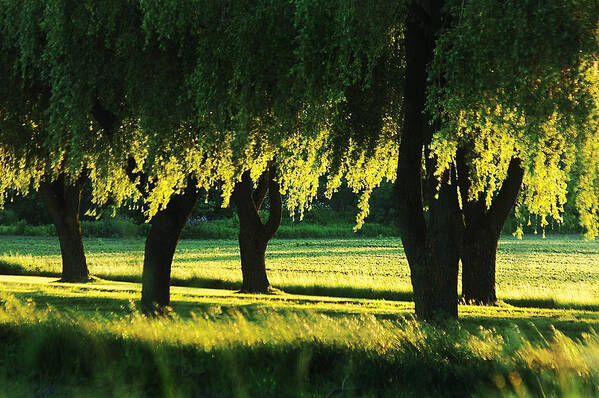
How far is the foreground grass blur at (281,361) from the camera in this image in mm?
7895

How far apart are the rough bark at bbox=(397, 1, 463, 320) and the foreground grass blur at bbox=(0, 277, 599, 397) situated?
3.12 m

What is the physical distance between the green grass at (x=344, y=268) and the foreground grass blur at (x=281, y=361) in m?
15.6

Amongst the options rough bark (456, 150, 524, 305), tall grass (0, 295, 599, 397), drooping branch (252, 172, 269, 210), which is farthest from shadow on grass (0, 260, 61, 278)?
tall grass (0, 295, 599, 397)

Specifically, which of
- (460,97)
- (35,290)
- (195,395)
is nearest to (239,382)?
(195,395)

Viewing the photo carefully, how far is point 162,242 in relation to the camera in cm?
1678

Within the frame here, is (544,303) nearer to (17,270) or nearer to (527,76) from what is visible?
(527,76)

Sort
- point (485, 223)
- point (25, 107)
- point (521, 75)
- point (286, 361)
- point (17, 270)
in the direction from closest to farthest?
point (286, 361) → point (521, 75) → point (25, 107) → point (485, 223) → point (17, 270)

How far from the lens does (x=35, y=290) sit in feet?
73.1

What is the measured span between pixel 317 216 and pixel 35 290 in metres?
58.9

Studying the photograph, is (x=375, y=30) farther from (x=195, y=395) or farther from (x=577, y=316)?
(x=577, y=316)

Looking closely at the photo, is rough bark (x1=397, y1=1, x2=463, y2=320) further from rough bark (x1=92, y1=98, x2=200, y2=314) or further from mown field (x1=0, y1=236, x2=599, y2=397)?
rough bark (x1=92, y1=98, x2=200, y2=314)

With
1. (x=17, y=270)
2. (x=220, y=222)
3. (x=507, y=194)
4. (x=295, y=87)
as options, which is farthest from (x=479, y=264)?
(x=220, y=222)

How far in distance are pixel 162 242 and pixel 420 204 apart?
20.3 ft

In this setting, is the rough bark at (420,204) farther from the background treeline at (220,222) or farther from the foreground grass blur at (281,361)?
the background treeline at (220,222)
